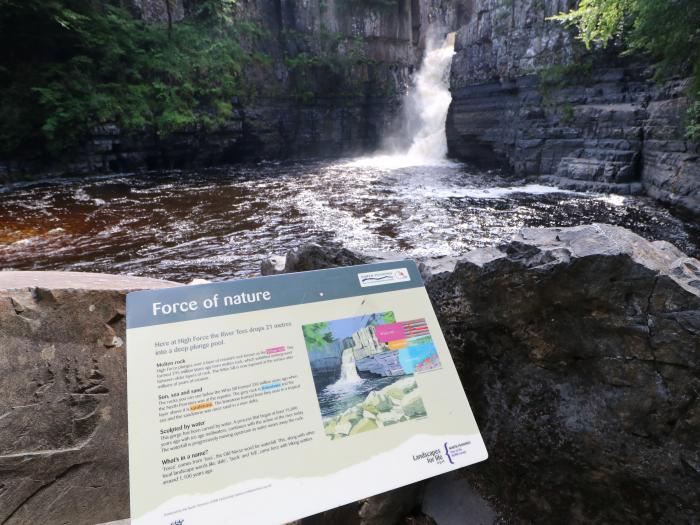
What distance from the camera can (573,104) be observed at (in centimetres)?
1494

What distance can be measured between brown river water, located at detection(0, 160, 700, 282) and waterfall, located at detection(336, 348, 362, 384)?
454 centimetres

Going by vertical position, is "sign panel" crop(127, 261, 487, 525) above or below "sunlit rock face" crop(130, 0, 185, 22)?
below

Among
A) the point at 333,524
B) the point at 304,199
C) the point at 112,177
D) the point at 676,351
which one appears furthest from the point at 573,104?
the point at 112,177

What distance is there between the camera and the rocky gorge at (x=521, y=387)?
83.0 inches

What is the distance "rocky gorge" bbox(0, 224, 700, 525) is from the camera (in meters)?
2.11

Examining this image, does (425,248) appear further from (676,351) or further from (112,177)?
(112,177)

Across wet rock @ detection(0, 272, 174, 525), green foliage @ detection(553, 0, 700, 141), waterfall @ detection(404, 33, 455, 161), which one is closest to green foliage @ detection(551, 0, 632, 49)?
green foliage @ detection(553, 0, 700, 141)

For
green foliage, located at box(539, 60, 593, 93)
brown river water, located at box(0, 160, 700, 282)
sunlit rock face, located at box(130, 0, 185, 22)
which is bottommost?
brown river water, located at box(0, 160, 700, 282)

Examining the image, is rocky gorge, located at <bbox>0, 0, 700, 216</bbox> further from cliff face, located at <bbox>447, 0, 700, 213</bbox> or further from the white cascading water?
the white cascading water

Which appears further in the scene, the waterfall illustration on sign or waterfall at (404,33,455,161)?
waterfall at (404,33,455,161)

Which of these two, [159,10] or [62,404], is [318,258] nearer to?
[62,404]

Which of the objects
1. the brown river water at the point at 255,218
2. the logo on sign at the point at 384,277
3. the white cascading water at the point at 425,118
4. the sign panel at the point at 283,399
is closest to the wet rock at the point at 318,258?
the logo on sign at the point at 384,277

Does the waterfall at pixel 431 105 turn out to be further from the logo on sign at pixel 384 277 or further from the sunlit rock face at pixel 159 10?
the logo on sign at pixel 384 277

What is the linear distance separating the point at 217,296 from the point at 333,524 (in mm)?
1460
